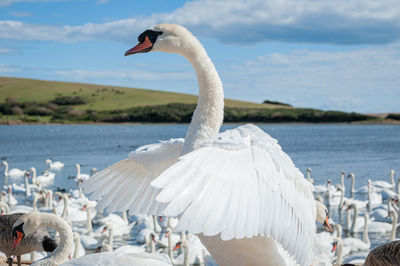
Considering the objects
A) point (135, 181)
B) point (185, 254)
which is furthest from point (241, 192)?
point (185, 254)

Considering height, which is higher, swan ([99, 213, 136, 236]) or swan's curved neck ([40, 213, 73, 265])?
swan's curved neck ([40, 213, 73, 265])

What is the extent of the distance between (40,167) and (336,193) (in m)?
18.0

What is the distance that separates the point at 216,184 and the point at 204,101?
1.30 metres

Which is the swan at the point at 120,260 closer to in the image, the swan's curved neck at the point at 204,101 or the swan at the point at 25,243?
the swan's curved neck at the point at 204,101

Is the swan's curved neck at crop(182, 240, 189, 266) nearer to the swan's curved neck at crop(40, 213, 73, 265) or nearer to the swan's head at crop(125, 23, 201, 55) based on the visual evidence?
the swan's curved neck at crop(40, 213, 73, 265)

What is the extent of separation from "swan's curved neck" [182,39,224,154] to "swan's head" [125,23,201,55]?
3 cm

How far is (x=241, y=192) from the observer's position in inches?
112

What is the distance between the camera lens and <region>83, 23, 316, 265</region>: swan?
263cm

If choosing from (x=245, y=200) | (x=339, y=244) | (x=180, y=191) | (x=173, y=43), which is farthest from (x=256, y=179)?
(x=339, y=244)

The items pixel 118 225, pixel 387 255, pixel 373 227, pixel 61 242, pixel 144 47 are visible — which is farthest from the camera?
pixel 118 225

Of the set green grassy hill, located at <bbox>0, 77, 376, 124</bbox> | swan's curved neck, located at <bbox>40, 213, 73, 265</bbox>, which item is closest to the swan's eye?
swan's curved neck, located at <bbox>40, 213, 73, 265</bbox>

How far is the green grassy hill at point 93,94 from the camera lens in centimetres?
7919

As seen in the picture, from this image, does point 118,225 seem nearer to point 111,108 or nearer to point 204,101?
point 204,101

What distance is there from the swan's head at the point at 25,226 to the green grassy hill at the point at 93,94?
7188cm
